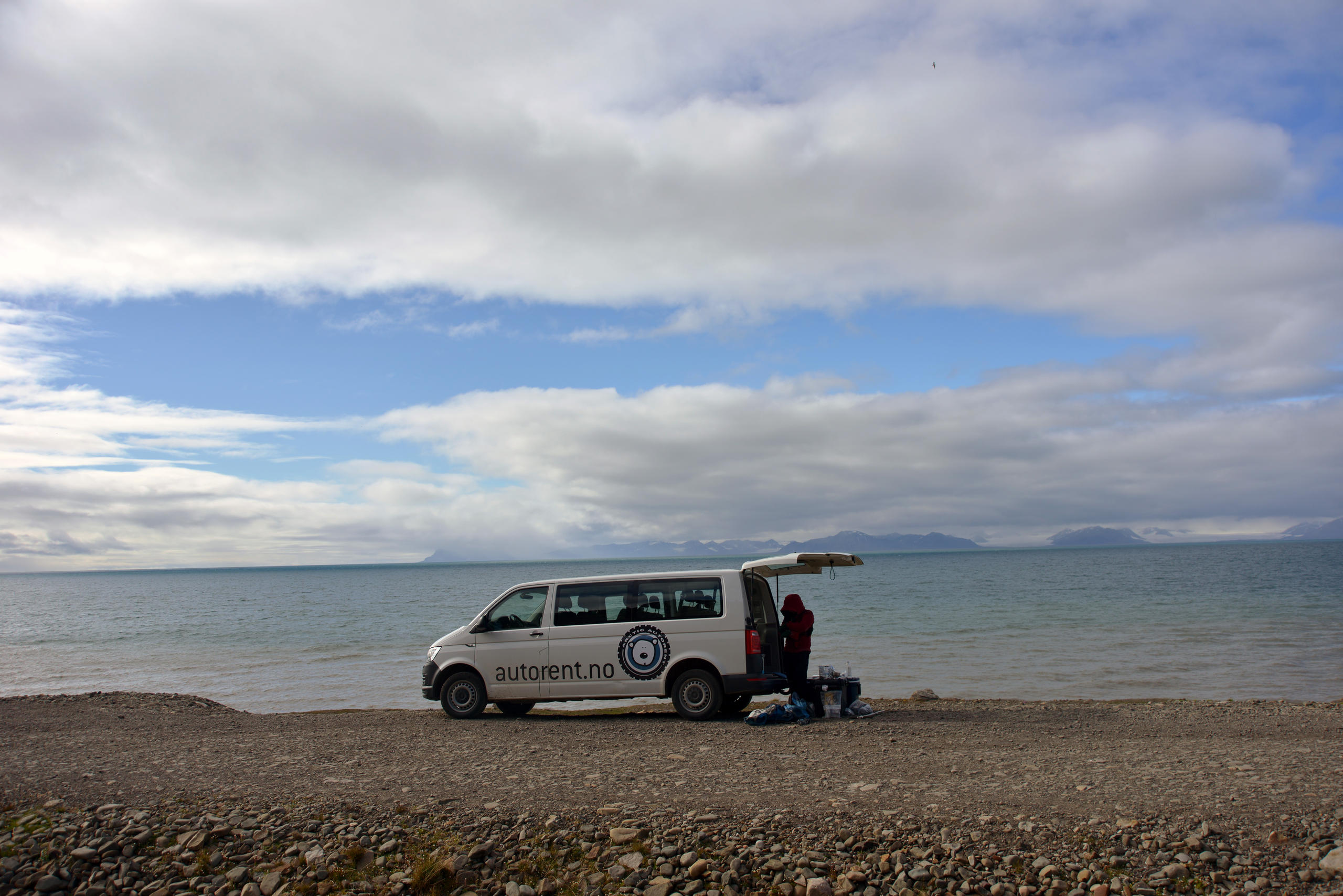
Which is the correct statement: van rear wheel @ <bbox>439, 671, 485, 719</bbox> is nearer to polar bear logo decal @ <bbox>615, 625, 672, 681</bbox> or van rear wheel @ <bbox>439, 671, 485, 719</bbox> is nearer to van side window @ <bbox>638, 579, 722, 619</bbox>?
polar bear logo decal @ <bbox>615, 625, 672, 681</bbox>

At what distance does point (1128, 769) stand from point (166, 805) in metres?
8.79

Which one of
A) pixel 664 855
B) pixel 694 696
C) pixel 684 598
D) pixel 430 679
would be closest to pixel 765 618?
pixel 684 598

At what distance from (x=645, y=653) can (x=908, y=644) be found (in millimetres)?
15899

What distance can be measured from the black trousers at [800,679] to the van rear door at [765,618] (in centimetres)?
21

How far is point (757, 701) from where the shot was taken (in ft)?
46.8

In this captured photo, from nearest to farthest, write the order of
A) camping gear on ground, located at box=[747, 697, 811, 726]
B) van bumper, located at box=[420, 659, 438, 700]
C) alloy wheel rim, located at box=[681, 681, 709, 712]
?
→ 1. camping gear on ground, located at box=[747, 697, 811, 726]
2. alloy wheel rim, located at box=[681, 681, 709, 712]
3. van bumper, located at box=[420, 659, 438, 700]

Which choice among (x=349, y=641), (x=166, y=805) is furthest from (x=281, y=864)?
(x=349, y=641)

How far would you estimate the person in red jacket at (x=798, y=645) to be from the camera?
36.7 feet

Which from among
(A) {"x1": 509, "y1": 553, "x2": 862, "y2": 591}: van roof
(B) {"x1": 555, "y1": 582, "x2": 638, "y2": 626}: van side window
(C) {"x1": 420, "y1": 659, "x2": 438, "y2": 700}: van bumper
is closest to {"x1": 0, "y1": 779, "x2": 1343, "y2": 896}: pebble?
(B) {"x1": 555, "y1": 582, "x2": 638, "y2": 626}: van side window

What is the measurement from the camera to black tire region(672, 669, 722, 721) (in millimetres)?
10898

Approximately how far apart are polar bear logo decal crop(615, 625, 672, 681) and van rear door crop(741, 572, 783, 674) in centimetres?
130

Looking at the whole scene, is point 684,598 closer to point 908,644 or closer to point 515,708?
point 515,708

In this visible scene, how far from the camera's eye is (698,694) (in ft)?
36.0

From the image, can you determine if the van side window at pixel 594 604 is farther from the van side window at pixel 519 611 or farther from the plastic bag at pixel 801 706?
the plastic bag at pixel 801 706
